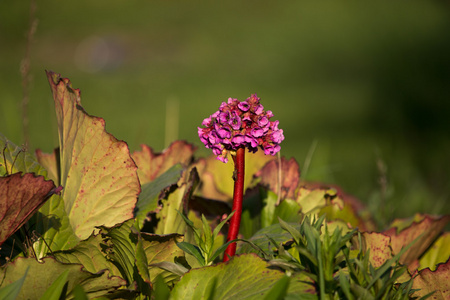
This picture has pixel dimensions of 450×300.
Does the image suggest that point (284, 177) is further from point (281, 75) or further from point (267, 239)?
point (281, 75)

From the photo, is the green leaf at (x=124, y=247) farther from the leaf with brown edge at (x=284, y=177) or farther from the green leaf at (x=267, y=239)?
the leaf with brown edge at (x=284, y=177)

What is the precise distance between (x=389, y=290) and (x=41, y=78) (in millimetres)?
7702

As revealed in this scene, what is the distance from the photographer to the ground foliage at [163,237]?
90 centimetres

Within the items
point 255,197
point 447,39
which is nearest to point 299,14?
point 447,39

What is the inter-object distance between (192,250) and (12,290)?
31 cm

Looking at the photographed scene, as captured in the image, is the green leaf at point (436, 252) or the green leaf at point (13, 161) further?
the green leaf at point (436, 252)

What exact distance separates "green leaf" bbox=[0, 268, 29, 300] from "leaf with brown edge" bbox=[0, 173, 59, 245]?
0.14 meters

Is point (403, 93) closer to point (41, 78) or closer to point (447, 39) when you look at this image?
point (447, 39)

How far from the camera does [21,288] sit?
36.3 inches

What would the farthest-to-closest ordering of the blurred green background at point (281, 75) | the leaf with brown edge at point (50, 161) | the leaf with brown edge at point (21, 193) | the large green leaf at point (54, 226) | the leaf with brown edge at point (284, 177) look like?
the blurred green background at point (281, 75), the leaf with brown edge at point (284, 177), the leaf with brown edge at point (50, 161), the large green leaf at point (54, 226), the leaf with brown edge at point (21, 193)

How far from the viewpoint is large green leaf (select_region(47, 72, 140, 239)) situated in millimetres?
1105

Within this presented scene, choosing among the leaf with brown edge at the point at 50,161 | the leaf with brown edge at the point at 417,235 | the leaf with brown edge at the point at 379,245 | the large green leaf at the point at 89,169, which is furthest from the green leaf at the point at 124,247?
the leaf with brown edge at the point at 417,235

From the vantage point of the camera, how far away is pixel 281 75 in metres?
8.37

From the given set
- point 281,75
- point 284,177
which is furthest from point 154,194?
point 281,75
